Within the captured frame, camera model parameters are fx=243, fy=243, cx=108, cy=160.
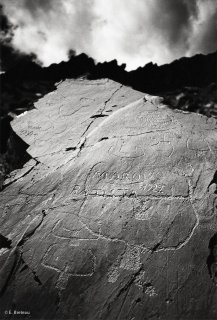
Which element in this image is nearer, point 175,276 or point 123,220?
point 175,276

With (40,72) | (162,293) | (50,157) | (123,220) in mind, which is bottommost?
(162,293)

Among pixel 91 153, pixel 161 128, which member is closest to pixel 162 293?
pixel 91 153

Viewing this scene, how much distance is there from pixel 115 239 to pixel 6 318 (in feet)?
4.51

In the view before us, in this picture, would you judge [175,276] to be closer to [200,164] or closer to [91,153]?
[200,164]

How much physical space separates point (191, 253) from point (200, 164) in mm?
1341

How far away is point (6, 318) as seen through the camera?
98.5 inches

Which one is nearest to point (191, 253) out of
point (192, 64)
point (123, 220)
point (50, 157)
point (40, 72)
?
point (123, 220)

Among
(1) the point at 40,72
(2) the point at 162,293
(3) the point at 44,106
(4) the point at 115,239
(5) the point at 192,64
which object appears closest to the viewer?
(2) the point at 162,293

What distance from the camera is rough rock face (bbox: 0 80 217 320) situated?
247 centimetres

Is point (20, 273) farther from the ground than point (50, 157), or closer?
closer

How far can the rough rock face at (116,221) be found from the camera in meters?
2.47

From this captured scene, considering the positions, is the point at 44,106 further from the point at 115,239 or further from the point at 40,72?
the point at 40,72

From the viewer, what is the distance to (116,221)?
3.01 metres

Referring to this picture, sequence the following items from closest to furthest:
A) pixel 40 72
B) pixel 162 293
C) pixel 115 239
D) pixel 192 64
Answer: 1. pixel 162 293
2. pixel 115 239
3. pixel 40 72
4. pixel 192 64
